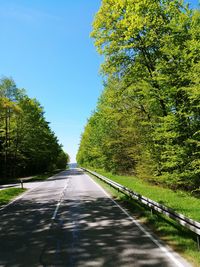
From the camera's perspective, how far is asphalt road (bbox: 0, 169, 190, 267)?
7.35m

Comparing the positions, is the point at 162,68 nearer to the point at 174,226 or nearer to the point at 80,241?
the point at 174,226

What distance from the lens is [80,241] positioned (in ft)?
30.2

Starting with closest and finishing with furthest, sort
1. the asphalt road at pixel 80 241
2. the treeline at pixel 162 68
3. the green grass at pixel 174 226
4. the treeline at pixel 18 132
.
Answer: the asphalt road at pixel 80 241, the green grass at pixel 174 226, the treeline at pixel 162 68, the treeline at pixel 18 132

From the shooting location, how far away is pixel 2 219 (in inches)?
550

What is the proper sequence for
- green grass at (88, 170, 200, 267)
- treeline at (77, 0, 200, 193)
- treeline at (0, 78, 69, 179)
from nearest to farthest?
green grass at (88, 170, 200, 267)
treeline at (77, 0, 200, 193)
treeline at (0, 78, 69, 179)

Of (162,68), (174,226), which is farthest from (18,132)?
(174,226)

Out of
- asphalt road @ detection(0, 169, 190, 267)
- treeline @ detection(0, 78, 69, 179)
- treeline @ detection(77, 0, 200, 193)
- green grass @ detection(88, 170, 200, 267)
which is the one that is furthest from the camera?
treeline @ detection(0, 78, 69, 179)

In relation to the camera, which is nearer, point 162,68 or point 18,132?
point 162,68

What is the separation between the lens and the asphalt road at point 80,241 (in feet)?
24.1

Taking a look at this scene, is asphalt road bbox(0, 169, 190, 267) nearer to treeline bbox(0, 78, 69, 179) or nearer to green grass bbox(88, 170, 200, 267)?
green grass bbox(88, 170, 200, 267)

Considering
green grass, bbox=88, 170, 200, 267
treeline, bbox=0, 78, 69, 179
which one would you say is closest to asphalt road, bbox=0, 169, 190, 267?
green grass, bbox=88, 170, 200, 267

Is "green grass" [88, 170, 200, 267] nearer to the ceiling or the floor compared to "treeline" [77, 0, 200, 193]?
nearer to the floor

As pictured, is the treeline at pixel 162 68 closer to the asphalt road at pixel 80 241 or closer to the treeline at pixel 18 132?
the asphalt road at pixel 80 241

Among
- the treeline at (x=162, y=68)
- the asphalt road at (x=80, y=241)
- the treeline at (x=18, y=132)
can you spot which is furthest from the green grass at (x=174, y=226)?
the treeline at (x=18, y=132)
